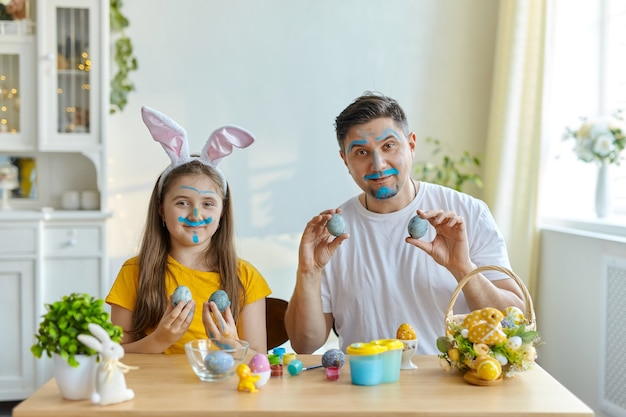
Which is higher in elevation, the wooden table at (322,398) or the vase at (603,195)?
the vase at (603,195)

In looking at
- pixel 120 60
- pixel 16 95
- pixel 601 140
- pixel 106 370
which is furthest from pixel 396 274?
pixel 16 95

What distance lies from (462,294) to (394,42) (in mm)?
2460

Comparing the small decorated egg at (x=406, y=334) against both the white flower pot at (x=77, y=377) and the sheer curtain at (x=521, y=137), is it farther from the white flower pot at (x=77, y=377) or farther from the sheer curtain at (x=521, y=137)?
the sheer curtain at (x=521, y=137)

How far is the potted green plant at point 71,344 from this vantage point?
1.45m

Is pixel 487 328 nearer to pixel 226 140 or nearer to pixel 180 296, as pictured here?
pixel 180 296

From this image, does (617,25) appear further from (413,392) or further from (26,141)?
(26,141)

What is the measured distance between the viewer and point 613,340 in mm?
3021

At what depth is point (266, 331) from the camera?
233cm

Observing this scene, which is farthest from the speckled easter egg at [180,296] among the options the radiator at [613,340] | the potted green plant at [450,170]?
the potted green plant at [450,170]

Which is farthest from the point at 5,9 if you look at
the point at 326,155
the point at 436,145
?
the point at 436,145

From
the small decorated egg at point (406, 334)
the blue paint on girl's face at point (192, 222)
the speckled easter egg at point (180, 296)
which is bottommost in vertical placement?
the small decorated egg at point (406, 334)

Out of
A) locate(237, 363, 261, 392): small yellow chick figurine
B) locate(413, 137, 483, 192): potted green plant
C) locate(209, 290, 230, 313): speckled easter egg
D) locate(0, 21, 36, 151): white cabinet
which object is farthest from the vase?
locate(0, 21, 36, 151): white cabinet

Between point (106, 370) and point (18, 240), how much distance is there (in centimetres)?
257

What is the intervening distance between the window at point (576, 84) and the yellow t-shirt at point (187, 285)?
2135 millimetres
